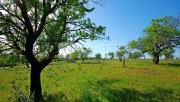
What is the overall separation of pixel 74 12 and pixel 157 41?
59702 mm

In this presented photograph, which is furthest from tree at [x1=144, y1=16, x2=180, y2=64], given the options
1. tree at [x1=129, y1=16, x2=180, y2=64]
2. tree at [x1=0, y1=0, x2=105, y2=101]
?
tree at [x1=0, y1=0, x2=105, y2=101]

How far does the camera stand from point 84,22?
1906 cm

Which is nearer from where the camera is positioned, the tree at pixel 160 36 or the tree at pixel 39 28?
the tree at pixel 39 28

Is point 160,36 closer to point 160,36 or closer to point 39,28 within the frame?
point 160,36

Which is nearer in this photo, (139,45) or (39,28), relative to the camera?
(39,28)

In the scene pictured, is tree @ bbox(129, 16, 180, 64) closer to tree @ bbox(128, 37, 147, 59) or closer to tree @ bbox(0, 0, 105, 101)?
tree @ bbox(128, 37, 147, 59)

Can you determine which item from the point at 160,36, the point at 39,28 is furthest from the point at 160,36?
the point at 39,28

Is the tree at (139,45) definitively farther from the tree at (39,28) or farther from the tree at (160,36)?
the tree at (39,28)

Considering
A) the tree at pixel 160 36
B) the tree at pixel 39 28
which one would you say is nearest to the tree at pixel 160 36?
the tree at pixel 160 36

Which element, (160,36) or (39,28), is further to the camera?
(160,36)

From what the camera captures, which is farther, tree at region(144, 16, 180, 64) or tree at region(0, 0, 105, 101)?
tree at region(144, 16, 180, 64)

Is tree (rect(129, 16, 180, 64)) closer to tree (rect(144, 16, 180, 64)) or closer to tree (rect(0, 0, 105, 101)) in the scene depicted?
tree (rect(144, 16, 180, 64))

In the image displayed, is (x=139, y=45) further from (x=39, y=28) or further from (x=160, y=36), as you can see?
(x=39, y=28)

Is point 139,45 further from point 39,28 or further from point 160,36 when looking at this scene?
point 39,28
